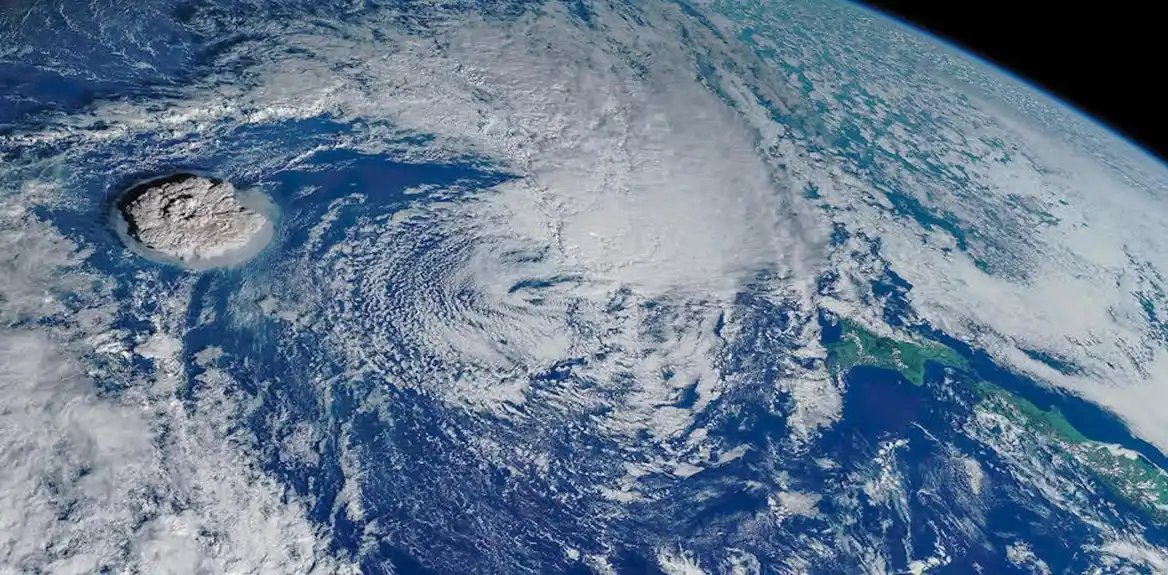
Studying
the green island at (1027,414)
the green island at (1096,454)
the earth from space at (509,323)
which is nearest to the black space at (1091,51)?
the earth from space at (509,323)

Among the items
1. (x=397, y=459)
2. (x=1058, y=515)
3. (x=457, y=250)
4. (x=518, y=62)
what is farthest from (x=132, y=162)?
(x=1058, y=515)

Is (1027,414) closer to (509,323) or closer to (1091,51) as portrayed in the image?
(509,323)

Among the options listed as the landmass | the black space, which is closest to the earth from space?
the landmass

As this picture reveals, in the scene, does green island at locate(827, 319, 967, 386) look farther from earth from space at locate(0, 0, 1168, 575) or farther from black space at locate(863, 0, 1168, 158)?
black space at locate(863, 0, 1168, 158)

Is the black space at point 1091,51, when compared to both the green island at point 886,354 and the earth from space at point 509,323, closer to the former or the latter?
the earth from space at point 509,323

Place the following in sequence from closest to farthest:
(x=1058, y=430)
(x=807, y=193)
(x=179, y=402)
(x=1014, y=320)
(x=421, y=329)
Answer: (x=179, y=402) < (x=421, y=329) < (x=1058, y=430) < (x=1014, y=320) < (x=807, y=193)

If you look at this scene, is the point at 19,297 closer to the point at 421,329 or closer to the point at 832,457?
the point at 421,329

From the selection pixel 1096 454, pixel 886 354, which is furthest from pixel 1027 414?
pixel 886 354

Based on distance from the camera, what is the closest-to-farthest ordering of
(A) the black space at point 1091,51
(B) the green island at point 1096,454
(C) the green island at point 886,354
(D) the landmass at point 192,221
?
(A) the black space at point 1091,51 < (D) the landmass at point 192,221 < (B) the green island at point 1096,454 < (C) the green island at point 886,354
